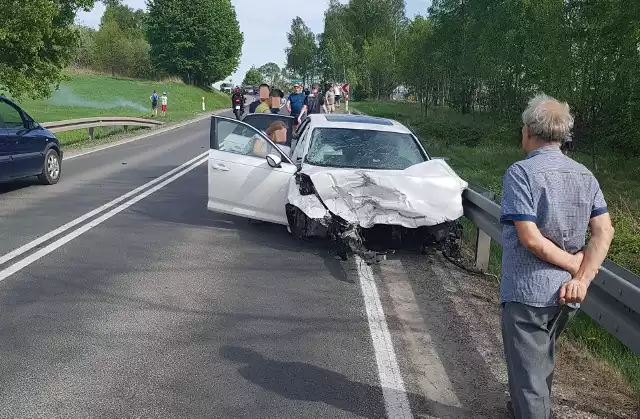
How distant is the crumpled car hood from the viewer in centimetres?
666

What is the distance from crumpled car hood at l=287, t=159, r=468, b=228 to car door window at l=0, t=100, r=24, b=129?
652 centimetres

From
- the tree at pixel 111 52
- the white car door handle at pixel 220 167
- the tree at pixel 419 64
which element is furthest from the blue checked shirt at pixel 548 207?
the tree at pixel 111 52

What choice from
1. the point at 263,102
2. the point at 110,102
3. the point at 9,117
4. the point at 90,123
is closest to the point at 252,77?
the point at 110,102

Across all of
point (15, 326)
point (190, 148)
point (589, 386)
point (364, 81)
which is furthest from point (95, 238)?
point (364, 81)

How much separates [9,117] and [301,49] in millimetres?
119583

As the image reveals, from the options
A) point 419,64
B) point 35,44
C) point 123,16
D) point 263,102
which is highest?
point 123,16

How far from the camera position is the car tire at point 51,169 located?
12102 millimetres

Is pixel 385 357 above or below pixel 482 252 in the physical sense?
below

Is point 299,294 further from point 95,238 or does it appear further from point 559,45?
point 559,45

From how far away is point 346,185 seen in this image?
6.82 metres

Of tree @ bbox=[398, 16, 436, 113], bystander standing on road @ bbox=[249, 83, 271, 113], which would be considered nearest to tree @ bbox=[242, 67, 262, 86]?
tree @ bbox=[398, 16, 436, 113]

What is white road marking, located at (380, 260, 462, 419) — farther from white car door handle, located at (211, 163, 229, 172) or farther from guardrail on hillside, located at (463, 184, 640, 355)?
white car door handle, located at (211, 163, 229, 172)

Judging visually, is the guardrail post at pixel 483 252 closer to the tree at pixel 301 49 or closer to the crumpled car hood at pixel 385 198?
the crumpled car hood at pixel 385 198

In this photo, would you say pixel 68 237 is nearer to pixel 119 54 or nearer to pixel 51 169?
pixel 51 169
